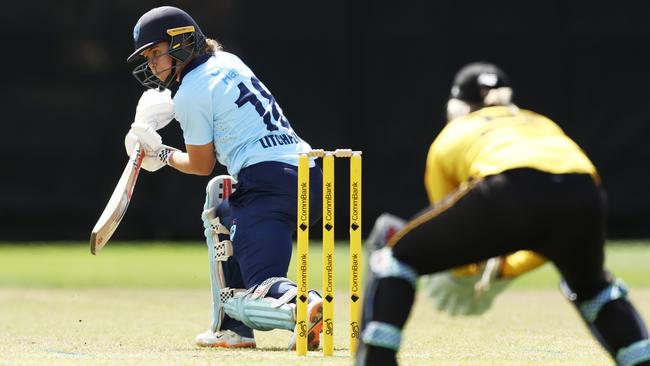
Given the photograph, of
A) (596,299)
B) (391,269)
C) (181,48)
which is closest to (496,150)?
(391,269)

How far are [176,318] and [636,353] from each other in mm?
3503

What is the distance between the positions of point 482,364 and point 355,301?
55 centimetres

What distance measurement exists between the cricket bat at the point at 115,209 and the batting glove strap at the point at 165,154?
94mm

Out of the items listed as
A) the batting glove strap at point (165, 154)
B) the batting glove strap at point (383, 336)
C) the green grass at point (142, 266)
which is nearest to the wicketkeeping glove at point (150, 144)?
the batting glove strap at point (165, 154)

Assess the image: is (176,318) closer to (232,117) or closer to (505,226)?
(232,117)

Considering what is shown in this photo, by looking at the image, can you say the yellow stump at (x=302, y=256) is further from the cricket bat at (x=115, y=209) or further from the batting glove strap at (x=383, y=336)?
the batting glove strap at (x=383, y=336)

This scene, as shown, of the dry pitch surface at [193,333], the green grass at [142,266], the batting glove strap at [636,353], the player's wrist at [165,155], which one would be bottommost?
the green grass at [142,266]

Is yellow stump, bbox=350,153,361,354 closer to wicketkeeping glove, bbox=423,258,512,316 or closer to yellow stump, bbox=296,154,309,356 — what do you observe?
yellow stump, bbox=296,154,309,356

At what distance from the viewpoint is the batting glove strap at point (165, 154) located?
5.56 m

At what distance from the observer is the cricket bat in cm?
543

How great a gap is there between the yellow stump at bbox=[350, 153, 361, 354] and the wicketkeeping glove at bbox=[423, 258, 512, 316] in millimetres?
880

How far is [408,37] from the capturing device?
38.2 feet

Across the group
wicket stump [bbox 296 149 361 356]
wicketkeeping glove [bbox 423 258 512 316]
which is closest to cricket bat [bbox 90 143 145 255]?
wicket stump [bbox 296 149 361 356]

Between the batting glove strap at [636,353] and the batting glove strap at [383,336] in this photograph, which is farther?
the batting glove strap at [636,353]
